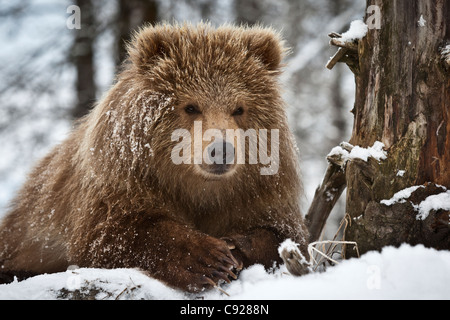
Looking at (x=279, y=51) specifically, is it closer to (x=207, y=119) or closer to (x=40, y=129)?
(x=207, y=119)

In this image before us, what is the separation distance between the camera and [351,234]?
329 cm

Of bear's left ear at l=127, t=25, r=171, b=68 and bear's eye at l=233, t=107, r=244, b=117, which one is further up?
bear's left ear at l=127, t=25, r=171, b=68

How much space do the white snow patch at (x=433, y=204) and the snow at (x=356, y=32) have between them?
1.14 meters

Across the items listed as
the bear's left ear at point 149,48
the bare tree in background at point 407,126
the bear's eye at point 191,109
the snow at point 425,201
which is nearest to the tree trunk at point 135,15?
the bear's left ear at point 149,48

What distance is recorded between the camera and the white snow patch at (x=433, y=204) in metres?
2.94

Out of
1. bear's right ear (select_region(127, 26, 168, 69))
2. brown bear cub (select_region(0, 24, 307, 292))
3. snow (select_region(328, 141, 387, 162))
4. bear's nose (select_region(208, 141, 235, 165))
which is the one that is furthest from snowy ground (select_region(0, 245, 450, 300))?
bear's right ear (select_region(127, 26, 168, 69))

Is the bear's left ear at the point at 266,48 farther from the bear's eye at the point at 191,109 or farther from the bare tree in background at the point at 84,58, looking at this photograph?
the bare tree in background at the point at 84,58

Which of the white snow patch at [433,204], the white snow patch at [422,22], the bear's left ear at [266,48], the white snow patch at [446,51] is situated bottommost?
the white snow patch at [433,204]

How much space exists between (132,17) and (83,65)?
52.1 inches

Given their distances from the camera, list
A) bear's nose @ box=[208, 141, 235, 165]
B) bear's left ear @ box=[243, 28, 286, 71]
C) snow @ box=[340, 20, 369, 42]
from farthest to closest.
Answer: bear's left ear @ box=[243, 28, 286, 71]
bear's nose @ box=[208, 141, 235, 165]
snow @ box=[340, 20, 369, 42]

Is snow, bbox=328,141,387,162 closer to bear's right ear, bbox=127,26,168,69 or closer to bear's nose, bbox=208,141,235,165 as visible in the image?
bear's nose, bbox=208,141,235,165

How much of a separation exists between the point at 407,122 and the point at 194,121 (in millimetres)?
1472

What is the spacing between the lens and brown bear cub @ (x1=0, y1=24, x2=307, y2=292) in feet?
11.2

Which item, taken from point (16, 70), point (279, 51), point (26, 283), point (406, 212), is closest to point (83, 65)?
point (16, 70)
